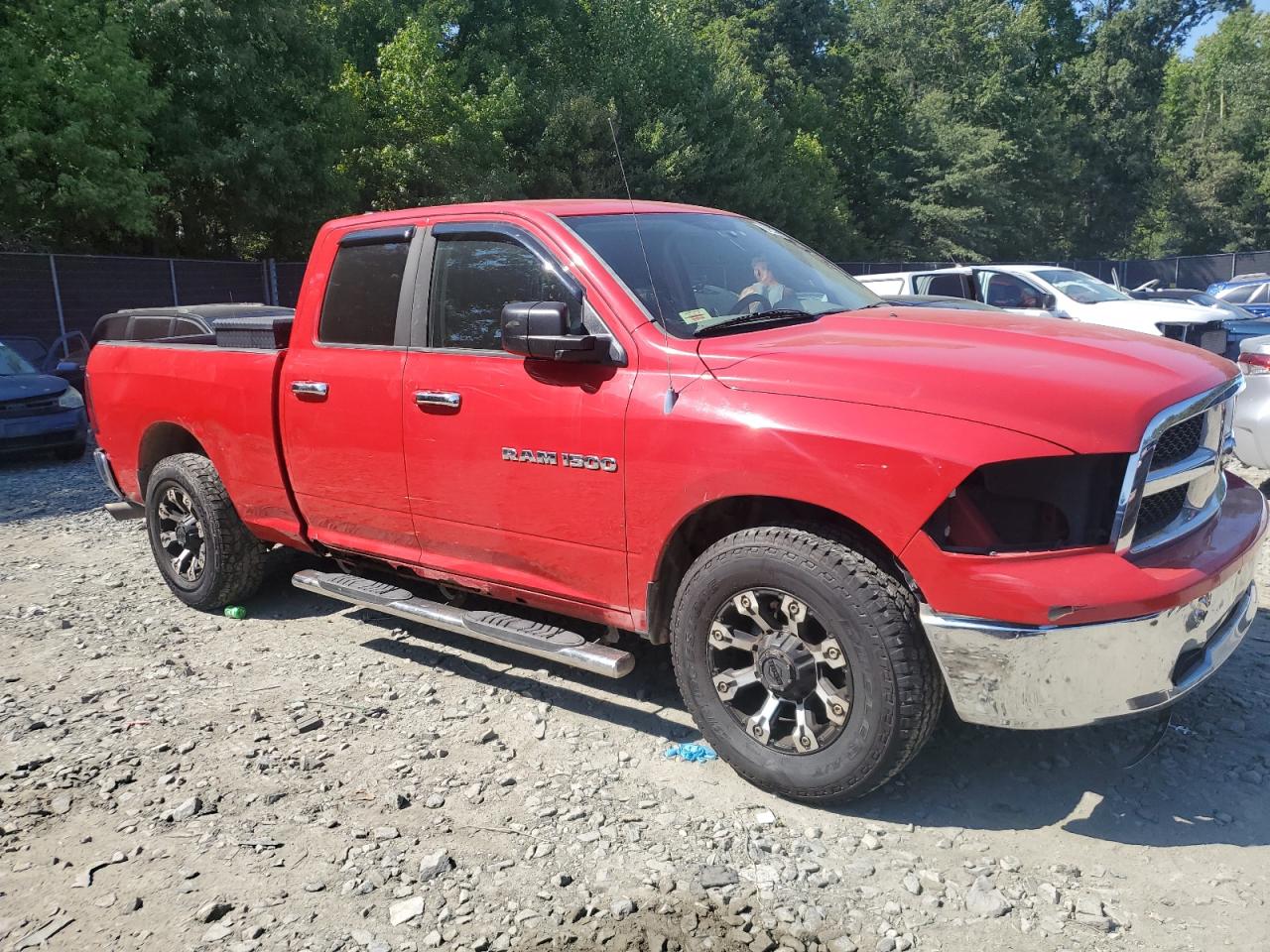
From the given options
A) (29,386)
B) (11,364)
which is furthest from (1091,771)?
(11,364)

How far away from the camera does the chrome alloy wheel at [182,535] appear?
220 inches

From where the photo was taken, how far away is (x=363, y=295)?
4.70 m

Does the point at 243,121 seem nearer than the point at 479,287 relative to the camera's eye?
No

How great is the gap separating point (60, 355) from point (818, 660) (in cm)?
1604

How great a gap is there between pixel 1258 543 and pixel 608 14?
31.5m

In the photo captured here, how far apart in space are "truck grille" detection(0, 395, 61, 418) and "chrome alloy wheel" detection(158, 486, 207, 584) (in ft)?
22.0

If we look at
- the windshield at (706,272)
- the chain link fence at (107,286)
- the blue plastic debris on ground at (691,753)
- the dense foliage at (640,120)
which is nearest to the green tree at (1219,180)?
the dense foliage at (640,120)

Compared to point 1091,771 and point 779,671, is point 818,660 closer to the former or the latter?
point 779,671

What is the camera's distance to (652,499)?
3539 mm

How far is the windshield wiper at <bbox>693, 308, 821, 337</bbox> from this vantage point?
3.75m

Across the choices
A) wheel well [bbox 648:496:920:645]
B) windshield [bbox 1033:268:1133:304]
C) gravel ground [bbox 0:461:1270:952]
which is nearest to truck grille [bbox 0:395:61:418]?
gravel ground [bbox 0:461:1270:952]

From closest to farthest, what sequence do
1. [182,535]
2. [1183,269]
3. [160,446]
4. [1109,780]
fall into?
[1109,780], [182,535], [160,446], [1183,269]

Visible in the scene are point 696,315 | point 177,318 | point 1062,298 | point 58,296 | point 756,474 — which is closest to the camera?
point 756,474

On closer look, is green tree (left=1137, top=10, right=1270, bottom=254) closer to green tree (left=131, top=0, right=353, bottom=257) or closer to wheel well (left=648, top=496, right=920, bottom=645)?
green tree (left=131, top=0, right=353, bottom=257)
